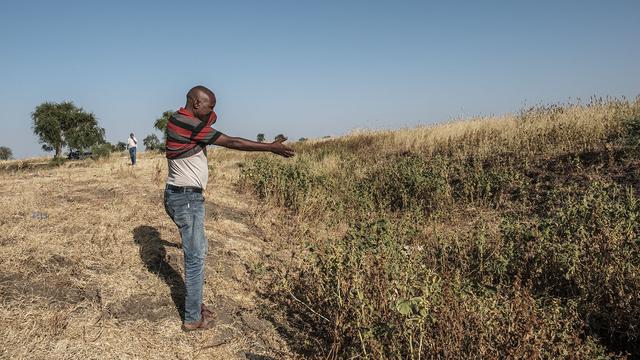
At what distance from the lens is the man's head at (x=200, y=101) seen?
3.52m

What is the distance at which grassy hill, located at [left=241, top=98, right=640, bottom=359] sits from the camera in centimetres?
304

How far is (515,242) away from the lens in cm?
500

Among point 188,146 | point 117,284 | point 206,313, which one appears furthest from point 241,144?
point 117,284

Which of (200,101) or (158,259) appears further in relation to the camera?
(158,259)

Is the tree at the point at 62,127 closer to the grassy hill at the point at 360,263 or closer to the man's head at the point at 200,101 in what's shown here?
the grassy hill at the point at 360,263

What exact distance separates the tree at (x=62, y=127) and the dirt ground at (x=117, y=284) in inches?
1285

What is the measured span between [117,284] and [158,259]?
732mm

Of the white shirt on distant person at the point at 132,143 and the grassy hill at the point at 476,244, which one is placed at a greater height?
the white shirt on distant person at the point at 132,143

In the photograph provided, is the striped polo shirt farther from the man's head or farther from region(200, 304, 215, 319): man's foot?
region(200, 304, 215, 319): man's foot

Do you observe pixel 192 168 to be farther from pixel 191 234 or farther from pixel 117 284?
pixel 117 284

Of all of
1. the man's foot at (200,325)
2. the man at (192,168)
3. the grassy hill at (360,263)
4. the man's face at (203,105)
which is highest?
the man's face at (203,105)

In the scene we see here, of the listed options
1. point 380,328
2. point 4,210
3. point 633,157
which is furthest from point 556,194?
point 4,210

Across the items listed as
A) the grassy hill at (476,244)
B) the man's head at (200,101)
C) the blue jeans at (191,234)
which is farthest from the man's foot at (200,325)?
the man's head at (200,101)

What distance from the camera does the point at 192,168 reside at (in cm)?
356
